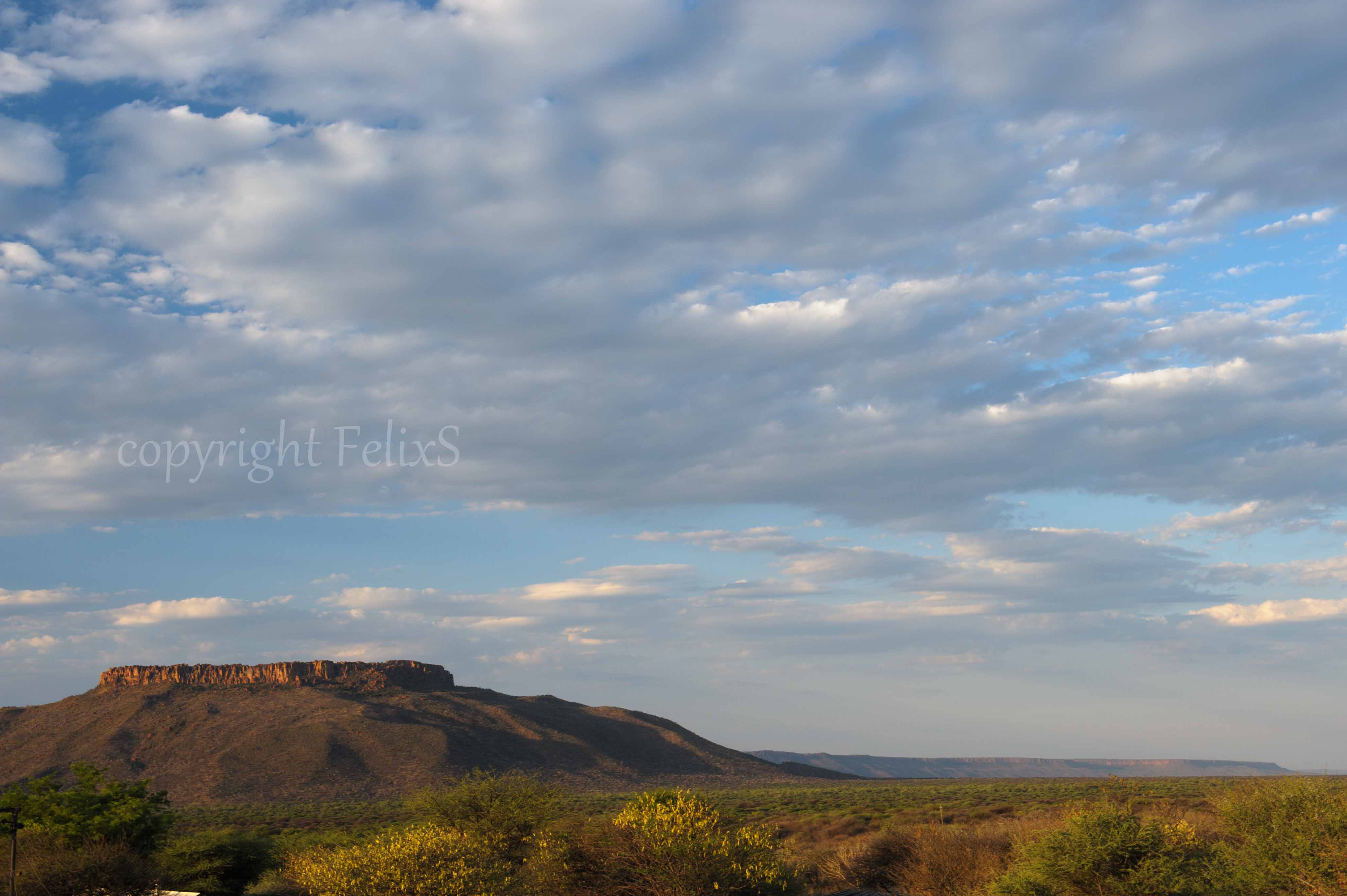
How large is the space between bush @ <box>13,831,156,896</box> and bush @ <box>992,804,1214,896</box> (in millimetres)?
18502

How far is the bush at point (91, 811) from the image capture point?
24.9m

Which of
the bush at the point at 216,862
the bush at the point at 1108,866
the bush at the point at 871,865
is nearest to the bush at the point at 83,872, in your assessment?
the bush at the point at 216,862

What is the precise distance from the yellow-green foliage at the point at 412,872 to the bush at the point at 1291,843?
1310 centimetres

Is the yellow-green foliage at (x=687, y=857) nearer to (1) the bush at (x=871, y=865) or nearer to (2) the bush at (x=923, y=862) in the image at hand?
(2) the bush at (x=923, y=862)

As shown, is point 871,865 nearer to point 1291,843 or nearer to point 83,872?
point 1291,843

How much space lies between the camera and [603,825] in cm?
1906

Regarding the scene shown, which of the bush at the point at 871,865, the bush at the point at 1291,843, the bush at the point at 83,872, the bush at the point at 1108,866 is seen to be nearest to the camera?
the bush at the point at 1291,843

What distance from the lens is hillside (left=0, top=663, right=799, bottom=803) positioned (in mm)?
98875

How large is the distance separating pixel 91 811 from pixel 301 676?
5058 inches

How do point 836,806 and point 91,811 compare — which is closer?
point 91,811

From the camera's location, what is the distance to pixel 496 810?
26.2 meters

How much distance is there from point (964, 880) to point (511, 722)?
370ft

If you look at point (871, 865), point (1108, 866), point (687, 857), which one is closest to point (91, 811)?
point (687, 857)

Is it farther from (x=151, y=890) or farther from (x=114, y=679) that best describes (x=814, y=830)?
(x=114, y=679)
